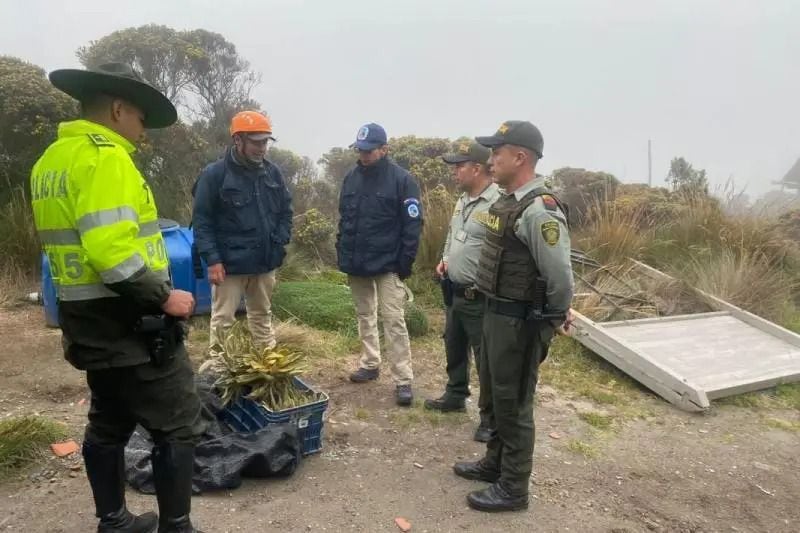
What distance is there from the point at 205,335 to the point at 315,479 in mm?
2654

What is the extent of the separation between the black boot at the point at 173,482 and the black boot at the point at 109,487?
0.69ft

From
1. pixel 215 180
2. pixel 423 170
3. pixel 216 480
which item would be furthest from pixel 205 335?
pixel 423 170

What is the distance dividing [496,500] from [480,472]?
1.04 ft

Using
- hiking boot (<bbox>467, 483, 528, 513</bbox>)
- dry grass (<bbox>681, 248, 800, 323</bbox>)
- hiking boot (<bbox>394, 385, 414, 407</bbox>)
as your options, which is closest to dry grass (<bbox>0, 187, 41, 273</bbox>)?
hiking boot (<bbox>394, 385, 414, 407</bbox>)

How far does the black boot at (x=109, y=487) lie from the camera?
2.59m

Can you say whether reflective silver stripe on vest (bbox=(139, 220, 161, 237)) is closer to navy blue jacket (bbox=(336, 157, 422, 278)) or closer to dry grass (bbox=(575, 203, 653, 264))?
navy blue jacket (bbox=(336, 157, 422, 278))

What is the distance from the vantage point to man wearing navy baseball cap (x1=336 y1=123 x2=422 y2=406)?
453 cm

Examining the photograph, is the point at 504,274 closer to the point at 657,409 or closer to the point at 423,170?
the point at 657,409

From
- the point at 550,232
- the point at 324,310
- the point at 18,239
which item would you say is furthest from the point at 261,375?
the point at 18,239

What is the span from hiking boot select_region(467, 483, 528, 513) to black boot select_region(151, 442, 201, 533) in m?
1.44

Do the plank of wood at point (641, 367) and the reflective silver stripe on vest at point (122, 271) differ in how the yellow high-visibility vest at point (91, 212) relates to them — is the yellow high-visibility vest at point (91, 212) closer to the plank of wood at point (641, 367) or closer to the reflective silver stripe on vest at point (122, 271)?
the reflective silver stripe on vest at point (122, 271)

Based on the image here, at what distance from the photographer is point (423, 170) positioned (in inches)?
417

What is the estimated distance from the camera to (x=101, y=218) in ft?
7.06

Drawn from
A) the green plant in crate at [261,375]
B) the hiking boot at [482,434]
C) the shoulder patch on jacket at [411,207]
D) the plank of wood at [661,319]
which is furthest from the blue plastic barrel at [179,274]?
the plank of wood at [661,319]
